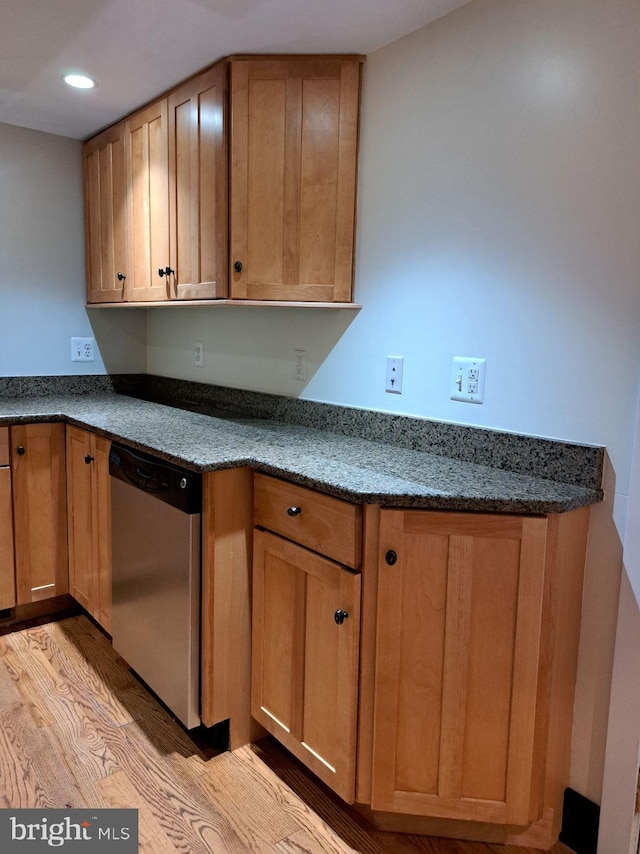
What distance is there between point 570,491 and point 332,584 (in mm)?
597

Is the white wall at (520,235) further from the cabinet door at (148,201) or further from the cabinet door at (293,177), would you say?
the cabinet door at (148,201)

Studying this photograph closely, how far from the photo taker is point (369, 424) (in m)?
2.02

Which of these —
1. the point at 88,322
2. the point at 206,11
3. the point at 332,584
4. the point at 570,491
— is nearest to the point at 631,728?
the point at 570,491

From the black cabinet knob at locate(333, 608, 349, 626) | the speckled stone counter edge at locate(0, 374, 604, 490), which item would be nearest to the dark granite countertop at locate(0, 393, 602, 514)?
the speckled stone counter edge at locate(0, 374, 604, 490)

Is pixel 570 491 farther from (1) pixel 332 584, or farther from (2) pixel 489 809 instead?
(2) pixel 489 809

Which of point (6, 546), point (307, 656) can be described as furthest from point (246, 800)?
point (6, 546)

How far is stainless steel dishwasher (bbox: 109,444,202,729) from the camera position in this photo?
5.58 ft

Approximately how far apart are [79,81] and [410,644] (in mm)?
2177

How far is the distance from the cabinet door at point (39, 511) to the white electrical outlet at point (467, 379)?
5.19 feet

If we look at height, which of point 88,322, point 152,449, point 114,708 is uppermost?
point 88,322

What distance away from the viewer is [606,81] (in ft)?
4.44

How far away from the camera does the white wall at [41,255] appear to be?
274 cm

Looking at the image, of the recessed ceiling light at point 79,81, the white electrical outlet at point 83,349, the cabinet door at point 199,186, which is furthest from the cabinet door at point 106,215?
the cabinet door at point 199,186

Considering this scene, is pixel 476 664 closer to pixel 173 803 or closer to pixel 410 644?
pixel 410 644
